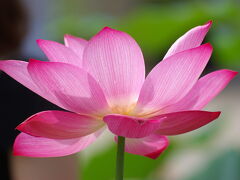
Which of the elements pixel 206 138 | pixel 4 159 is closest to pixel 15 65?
pixel 206 138

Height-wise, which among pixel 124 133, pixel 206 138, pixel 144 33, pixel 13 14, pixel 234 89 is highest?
pixel 124 133

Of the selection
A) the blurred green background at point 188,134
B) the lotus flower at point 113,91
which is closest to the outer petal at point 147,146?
the lotus flower at point 113,91

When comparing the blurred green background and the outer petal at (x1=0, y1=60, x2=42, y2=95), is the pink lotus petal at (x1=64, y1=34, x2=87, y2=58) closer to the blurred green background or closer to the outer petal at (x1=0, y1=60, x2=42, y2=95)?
the outer petal at (x1=0, y1=60, x2=42, y2=95)

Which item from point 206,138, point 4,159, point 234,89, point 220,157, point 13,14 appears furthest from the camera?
point 234,89

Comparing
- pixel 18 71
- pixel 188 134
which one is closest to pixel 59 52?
pixel 18 71

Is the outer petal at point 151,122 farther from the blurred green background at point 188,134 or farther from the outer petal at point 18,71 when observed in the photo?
the blurred green background at point 188,134

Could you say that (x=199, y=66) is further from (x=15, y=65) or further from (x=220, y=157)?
(x=220, y=157)

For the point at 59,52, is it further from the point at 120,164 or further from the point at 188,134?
the point at 188,134
